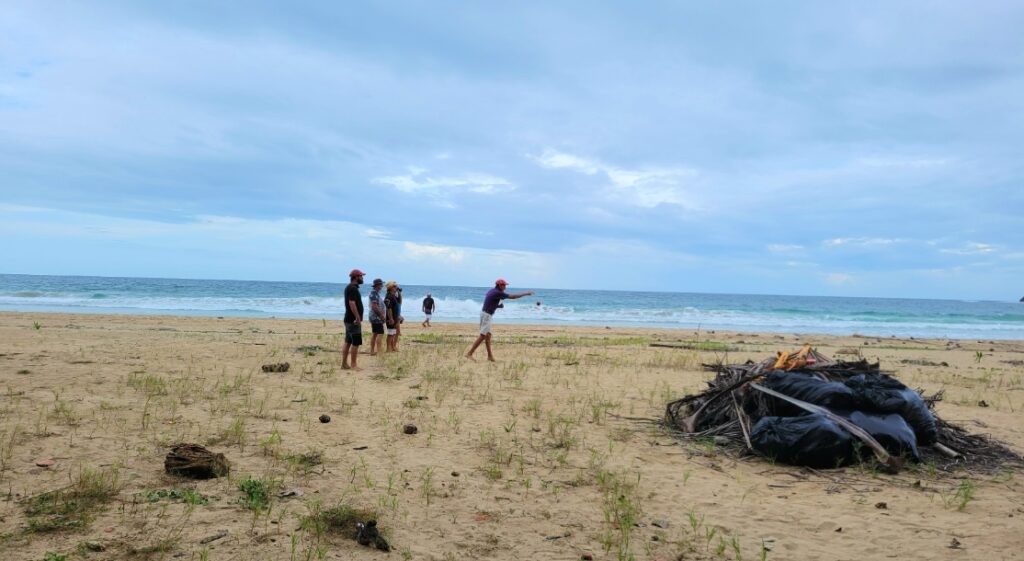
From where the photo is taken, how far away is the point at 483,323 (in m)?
12.8

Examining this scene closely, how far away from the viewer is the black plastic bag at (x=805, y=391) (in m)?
6.41

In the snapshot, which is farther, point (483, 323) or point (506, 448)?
point (483, 323)

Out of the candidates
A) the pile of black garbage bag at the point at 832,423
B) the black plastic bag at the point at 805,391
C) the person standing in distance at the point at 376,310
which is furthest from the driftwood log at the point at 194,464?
the person standing in distance at the point at 376,310

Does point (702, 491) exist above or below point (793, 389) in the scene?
below

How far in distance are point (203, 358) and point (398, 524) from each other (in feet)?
28.2

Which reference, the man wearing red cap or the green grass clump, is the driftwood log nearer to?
the green grass clump

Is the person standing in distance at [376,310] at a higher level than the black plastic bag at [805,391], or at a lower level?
higher

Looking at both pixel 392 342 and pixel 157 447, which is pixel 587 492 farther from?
pixel 392 342

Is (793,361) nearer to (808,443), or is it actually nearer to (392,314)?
(808,443)

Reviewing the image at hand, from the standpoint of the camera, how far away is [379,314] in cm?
1279

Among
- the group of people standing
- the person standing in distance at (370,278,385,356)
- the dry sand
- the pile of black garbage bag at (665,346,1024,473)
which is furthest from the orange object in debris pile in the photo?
the person standing in distance at (370,278,385,356)

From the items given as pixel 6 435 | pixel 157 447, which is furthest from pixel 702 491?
pixel 6 435

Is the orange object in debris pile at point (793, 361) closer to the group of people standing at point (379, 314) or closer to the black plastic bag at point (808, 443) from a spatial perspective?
the black plastic bag at point (808, 443)

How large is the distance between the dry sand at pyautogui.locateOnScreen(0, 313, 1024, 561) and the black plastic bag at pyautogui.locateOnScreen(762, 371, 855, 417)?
771mm
